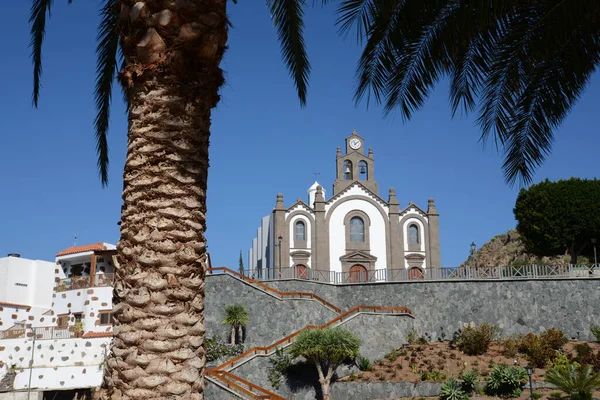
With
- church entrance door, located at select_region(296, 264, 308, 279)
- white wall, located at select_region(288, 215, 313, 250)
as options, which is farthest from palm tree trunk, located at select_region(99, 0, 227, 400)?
white wall, located at select_region(288, 215, 313, 250)

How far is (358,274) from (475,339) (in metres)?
13.6

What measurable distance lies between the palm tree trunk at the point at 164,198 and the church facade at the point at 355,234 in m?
37.4

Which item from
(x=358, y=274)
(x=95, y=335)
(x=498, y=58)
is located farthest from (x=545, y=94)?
(x=358, y=274)

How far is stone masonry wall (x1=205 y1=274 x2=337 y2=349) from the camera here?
101 ft

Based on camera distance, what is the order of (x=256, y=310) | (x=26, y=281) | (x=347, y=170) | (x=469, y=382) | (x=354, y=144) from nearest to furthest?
1. (x=469, y=382)
2. (x=256, y=310)
3. (x=26, y=281)
4. (x=347, y=170)
5. (x=354, y=144)

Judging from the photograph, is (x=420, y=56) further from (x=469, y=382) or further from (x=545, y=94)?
(x=469, y=382)

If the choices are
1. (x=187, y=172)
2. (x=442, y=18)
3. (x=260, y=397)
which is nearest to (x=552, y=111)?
(x=442, y=18)

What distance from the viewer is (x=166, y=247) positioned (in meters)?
5.09

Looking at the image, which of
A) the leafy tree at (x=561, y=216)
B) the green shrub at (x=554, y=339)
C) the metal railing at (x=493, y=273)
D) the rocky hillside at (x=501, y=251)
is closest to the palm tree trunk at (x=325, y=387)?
the metal railing at (x=493, y=273)

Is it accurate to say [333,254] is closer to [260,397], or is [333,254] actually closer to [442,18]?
[260,397]

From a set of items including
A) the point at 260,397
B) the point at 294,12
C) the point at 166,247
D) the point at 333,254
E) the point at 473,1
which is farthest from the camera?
the point at 333,254

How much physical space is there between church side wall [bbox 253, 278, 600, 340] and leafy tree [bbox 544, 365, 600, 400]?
911cm

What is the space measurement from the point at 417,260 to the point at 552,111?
35.1 metres

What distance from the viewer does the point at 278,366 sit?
27688mm
